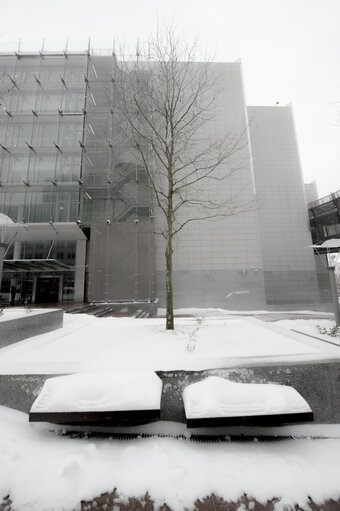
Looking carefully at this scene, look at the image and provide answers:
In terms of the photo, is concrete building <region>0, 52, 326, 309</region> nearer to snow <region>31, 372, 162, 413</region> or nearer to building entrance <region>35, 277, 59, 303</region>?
building entrance <region>35, 277, 59, 303</region>

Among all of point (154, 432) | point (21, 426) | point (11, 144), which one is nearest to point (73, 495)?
point (154, 432)

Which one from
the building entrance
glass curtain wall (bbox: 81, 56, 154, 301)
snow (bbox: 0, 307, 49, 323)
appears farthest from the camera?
the building entrance

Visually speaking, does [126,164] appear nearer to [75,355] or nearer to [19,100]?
[19,100]

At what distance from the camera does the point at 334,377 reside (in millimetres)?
2826

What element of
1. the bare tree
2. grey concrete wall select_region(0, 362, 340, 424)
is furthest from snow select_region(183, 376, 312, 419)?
the bare tree

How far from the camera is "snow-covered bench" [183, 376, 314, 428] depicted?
2.15m

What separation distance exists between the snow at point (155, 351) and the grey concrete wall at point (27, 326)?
0.25 meters

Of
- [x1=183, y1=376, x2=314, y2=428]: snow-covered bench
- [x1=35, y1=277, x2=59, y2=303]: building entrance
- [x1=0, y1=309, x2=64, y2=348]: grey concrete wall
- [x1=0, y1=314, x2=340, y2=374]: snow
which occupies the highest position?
[x1=35, y1=277, x2=59, y2=303]: building entrance

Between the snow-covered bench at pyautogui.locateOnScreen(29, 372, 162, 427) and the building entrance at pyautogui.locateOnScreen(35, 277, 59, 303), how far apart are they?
20.1m

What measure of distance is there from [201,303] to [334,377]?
1639 cm

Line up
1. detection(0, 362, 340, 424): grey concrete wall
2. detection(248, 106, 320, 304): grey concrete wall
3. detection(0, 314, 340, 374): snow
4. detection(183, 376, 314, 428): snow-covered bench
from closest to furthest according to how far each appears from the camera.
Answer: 1. detection(183, 376, 314, 428): snow-covered bench
2. detection(0, 362, 340, 424): grey concrete wall
3. detection(0, 314, 340, 374): snow
4. detection(248, 106, 320, 304): grey concrete wall

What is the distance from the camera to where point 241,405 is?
2.29 meters

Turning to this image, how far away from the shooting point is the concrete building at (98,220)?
18.4 metres

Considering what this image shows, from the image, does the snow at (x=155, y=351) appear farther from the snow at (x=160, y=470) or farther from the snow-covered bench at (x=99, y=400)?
the snow at (x=160, y=470)
